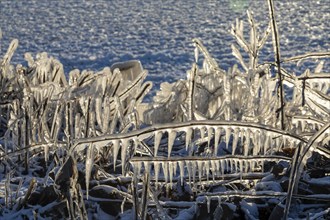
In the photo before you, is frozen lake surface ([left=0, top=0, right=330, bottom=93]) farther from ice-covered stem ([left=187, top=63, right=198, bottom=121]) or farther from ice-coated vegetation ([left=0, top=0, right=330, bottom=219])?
ice-covered stem ([left=187, top=63, right=198, bottom=121])

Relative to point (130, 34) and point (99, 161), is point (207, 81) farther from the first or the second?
point (130, 34)

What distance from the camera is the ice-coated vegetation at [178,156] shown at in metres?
1.75

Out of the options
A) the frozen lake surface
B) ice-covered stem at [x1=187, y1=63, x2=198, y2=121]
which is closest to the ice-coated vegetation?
ice-covered stem at [x1=187, y1=63, x2=198, y2=121]

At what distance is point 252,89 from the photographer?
2742 millimetres

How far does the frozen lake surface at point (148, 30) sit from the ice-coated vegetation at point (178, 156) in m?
2.48

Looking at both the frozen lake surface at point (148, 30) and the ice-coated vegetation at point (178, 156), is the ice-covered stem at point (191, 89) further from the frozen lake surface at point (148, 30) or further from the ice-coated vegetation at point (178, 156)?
the frozen lake surface at point (148, 30)

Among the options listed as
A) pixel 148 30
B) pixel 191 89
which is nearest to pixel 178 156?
pixel 191 89

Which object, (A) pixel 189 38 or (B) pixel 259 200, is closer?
(B) pixel 259 200

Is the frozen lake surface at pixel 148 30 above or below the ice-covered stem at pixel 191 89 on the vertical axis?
below

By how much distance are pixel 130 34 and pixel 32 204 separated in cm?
→ 535

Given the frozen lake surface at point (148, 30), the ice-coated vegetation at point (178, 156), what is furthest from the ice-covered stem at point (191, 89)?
the frozen lake surface at point (148, 30)

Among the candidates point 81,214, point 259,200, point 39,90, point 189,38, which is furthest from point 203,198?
point 189,38

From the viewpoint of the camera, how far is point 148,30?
7602 mm

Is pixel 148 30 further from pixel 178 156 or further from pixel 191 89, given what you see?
pixel 178 156
